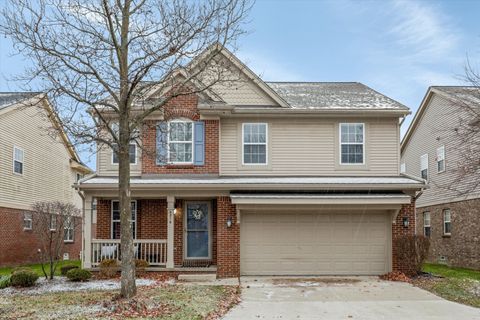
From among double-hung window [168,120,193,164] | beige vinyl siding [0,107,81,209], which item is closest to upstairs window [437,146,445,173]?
double-hung window [168,120,193,164]

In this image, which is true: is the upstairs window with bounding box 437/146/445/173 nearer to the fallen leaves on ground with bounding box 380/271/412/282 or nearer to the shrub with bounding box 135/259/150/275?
the fallen leaves on ground with bounding box 380/271/412/282

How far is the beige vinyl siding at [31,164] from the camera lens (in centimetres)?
2150

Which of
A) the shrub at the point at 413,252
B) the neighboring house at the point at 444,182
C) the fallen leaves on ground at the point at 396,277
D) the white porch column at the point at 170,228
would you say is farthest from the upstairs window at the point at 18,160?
the neighboring house at the point at 444,182

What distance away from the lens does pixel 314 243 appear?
54.1ft

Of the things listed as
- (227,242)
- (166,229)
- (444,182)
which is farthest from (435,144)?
(166,229)

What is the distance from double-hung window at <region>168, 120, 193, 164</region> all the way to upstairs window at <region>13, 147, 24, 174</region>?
365 inches

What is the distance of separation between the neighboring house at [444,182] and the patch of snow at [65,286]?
11524 millimetres

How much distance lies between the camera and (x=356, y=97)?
1862cm

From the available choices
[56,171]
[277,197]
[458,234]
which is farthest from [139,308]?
[56,171]

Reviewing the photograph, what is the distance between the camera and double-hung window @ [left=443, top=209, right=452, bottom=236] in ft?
70.6

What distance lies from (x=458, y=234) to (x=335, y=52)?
Answer: 9275 mm

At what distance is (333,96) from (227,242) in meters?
6.91

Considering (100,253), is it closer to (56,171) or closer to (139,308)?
(139,308)

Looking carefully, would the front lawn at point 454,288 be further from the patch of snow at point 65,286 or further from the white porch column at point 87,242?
the white porch column at point 87,242
